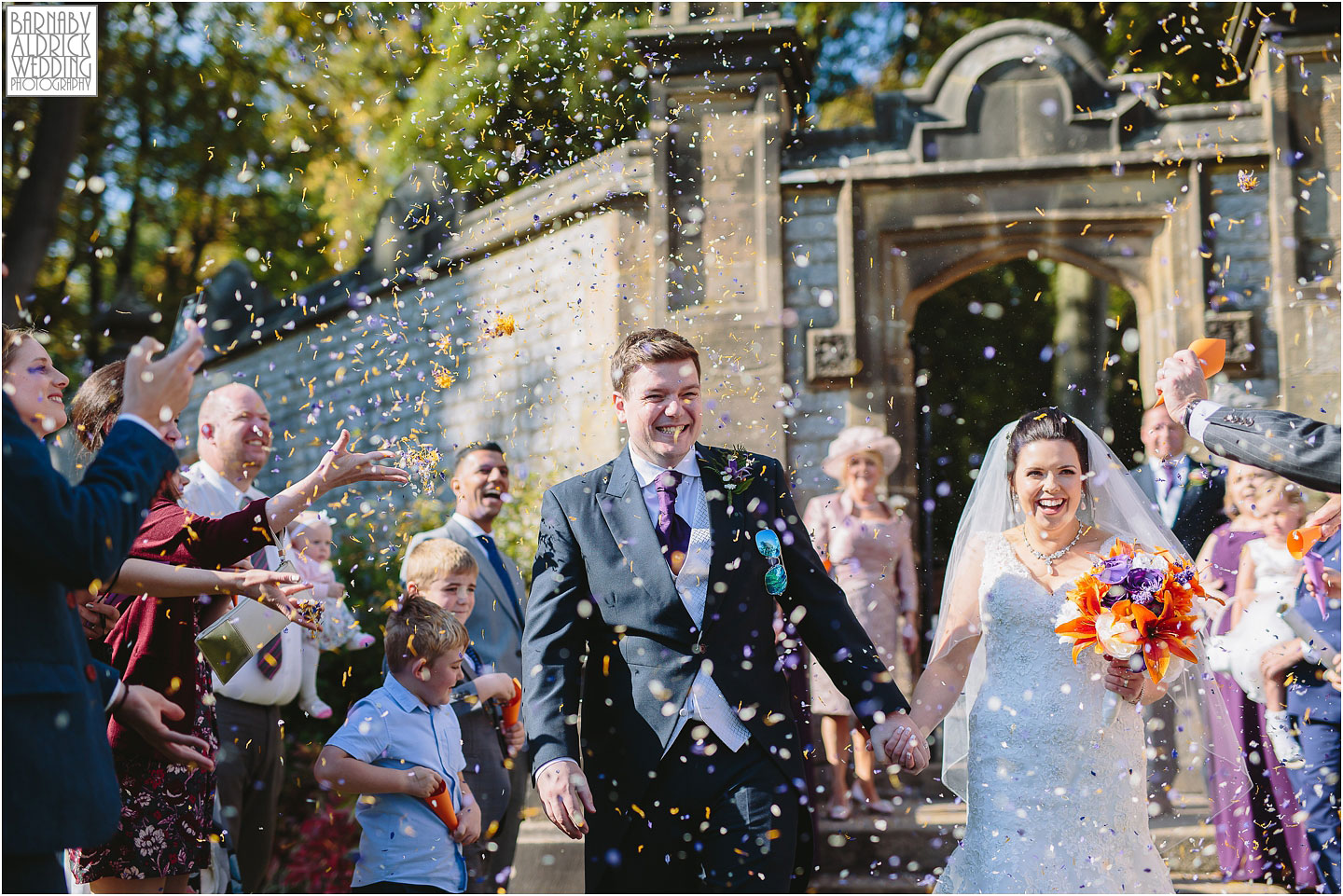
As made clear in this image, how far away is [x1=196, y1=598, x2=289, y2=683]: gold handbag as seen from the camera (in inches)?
161

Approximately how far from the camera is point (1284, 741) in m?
5.56

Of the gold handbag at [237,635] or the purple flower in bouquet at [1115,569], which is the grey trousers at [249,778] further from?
the purple flower in bouquet at [1115,569]

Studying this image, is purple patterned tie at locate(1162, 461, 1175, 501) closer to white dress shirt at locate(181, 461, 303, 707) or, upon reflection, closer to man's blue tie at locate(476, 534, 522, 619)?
man's blue tie at locate(476, 534, 522, 619)

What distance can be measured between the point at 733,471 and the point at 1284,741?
10.9 feet

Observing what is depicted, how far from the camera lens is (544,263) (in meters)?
10.2

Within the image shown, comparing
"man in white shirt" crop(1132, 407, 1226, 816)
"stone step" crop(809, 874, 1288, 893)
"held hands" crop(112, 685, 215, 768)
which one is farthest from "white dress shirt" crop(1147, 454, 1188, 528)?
"held hands" crop(112, 685, 215, 768)

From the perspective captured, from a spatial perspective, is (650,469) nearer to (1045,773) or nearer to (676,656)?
(676,656)

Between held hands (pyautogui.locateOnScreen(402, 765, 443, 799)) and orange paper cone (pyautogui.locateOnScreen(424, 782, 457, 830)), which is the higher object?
held hands (pyautogui.locateOnScreen(402, 765, 443, 799))

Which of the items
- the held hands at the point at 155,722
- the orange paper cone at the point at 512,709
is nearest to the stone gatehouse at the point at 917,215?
the orange paper cone at the point at 512,709

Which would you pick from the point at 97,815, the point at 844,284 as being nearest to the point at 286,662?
the point at 97,815

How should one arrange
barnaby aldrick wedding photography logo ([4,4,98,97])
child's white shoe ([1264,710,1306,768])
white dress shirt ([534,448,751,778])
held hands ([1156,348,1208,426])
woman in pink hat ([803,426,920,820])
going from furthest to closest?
woman in pink hat ([803,426,920,820])
barnaby aldrick wedding photography logo ([4,4,98,97])
child's white shoe ([1264,710,1306,768])
held hands ([1156,348,1208,426])
white dress shirt ([534,448,751,778])

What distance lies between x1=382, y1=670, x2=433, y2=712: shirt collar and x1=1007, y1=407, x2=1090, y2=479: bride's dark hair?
88.5 inches

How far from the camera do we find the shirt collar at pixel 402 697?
169 inches

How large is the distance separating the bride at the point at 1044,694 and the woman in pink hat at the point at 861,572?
8.17 ft
